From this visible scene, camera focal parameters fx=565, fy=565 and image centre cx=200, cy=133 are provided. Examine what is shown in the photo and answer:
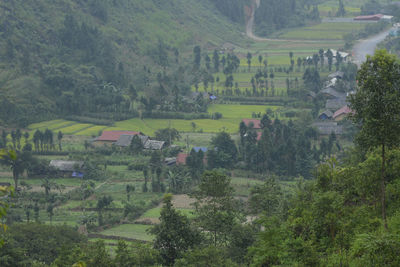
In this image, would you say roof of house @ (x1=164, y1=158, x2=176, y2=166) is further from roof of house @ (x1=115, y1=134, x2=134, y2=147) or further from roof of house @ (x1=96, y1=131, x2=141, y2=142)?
roof of house @ (x1=96, y1=131, x2=141, y2=142)

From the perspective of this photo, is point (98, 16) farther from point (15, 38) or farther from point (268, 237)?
→ point (268, 237)

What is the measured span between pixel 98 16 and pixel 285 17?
41.4m

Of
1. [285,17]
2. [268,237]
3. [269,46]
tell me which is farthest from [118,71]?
[268,237]

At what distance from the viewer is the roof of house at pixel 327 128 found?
57.3m

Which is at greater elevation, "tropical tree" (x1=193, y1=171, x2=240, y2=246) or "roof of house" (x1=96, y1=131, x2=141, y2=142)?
"roof of house" (x1=96, y1=131, x2=141, y2=142)

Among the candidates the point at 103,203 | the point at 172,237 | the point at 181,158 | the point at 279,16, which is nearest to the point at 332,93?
the point at 181,158

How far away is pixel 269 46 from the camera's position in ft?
321

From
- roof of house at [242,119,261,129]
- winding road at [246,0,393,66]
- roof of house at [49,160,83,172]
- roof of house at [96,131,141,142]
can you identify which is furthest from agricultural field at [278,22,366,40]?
Answer: roof of house at [49,160,83,172]

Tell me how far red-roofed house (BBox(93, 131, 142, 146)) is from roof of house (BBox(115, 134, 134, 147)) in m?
0.62

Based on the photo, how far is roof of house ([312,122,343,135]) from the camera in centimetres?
5733

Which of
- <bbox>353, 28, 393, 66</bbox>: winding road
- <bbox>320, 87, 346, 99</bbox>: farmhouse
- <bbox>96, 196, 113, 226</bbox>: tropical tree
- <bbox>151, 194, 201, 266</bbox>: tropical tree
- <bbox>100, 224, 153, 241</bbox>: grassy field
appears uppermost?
<bbox>353, 28, 393, 66</bbox>: winding road

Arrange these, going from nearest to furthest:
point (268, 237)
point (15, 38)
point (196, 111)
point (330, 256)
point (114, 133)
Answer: point (330, 256)
point (268, 237)
point (114, 133)
point (196, 111)
point (15, 38)

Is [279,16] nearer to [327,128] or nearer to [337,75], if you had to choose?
[337,75]

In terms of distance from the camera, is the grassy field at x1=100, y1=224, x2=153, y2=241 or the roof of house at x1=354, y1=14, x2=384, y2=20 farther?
the roof of house at x1=354, y1=14, x2=384, y2=20
